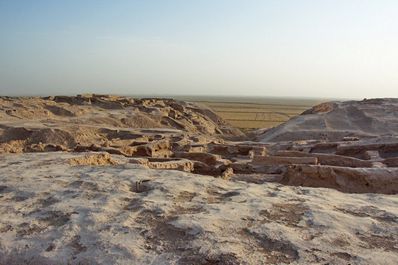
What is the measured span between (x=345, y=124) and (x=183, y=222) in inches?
533

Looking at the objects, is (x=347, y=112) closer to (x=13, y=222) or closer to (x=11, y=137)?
(x=11, y=137)

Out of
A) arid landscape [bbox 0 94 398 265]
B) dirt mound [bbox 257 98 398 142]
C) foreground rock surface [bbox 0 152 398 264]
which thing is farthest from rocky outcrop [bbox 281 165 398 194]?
dirt mound [bbox 257 98 398 142]

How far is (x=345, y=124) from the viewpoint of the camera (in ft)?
52.0

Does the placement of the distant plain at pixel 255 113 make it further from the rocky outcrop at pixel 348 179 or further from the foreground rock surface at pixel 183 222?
the foreground rock surface at pixel 183 222

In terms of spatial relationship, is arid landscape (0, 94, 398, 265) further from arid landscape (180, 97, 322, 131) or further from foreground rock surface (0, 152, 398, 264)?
arid landscape (180, 97, 322, 131)

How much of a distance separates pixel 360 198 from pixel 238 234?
1.80 meters

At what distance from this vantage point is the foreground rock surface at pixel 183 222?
9.58 ft

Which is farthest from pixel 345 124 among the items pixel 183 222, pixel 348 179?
pixel 183 222

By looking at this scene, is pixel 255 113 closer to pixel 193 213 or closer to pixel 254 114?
pixel 254 114

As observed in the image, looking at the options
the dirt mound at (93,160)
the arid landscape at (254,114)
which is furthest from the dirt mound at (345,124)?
the arid landscape at (254,114)

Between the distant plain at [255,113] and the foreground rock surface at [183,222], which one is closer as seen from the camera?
the foreground rock surface at [183,222]

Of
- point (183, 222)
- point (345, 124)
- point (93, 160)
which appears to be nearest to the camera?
point (183, 222)

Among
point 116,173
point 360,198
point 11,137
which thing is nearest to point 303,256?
point 360,198

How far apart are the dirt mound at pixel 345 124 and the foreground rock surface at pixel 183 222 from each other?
391 inches
